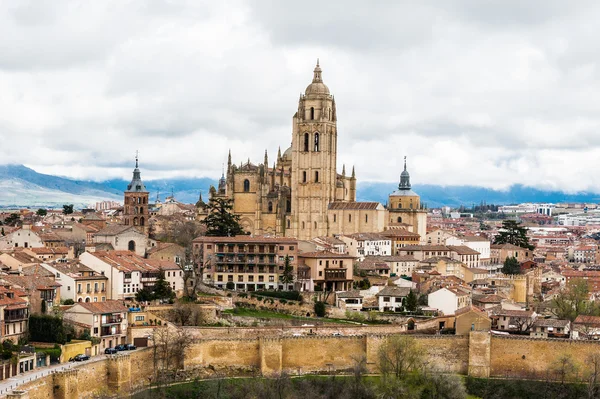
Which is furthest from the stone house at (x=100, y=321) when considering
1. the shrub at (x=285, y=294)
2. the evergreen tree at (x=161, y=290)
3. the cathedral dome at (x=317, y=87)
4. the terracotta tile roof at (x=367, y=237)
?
the cathedral dome at (x=317, y=87)

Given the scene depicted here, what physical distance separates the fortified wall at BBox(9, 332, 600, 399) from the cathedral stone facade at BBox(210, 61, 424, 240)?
117 ft

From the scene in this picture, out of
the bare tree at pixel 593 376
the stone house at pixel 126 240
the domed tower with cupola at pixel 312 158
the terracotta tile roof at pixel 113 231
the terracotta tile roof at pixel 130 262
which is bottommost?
the bare tree at pixel 593 376

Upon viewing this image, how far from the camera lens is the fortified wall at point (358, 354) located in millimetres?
51625

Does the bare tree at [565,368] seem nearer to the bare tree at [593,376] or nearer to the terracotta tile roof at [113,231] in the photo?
the bare tree at [593,376]

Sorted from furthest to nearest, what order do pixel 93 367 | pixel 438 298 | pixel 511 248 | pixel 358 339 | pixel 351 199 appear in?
pixel 351 199
pixel 511 248
pixel 438 298
pixel 358 339
pixel 93 367

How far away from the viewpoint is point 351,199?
9700cm

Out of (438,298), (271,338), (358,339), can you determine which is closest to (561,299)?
(438,298)

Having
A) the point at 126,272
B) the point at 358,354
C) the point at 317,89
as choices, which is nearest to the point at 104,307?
the point at 126,272

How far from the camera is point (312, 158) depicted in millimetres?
90812

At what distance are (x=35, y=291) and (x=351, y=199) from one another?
50120mm

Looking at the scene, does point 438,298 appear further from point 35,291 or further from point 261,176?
A: point 261,176

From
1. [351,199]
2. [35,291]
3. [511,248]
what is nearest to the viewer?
[35,291]

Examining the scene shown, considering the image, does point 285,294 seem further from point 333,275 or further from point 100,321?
point 100,321

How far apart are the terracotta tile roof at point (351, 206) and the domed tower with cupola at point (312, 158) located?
64cm
